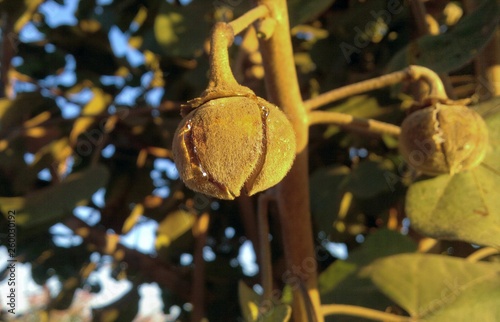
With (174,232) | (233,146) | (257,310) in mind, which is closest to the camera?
(233,146)

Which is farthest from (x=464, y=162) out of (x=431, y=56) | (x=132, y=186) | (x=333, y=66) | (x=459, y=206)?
(x=132, y=186)

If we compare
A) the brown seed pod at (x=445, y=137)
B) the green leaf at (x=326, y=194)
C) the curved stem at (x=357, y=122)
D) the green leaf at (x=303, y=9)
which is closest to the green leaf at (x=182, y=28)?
the green leaf at (x=303, y=9)

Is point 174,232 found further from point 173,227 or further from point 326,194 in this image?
point 326,194

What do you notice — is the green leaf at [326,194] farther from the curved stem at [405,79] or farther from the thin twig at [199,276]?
the curved stem at [405,79]

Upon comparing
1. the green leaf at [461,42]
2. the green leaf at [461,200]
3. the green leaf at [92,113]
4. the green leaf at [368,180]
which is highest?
the green leaf at [461,42]

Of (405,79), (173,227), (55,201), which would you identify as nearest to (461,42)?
(405,79)

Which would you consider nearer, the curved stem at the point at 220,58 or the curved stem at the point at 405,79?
the curved stem at the point at 220,58

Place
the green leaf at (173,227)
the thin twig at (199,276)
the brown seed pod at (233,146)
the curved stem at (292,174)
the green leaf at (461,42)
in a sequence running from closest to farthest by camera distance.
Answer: the brown seed pod at (233,146) < the curved stem at (292,174) < the green leaf at (461,42) < the thin twig at (199,276) < the green leaf at (173,227)
